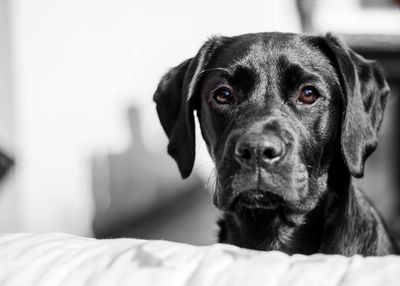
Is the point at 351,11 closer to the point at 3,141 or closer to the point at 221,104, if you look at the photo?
the point at 221,104

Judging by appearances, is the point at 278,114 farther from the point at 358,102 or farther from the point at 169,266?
the point at 169,266

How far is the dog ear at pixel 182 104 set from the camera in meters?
2.23

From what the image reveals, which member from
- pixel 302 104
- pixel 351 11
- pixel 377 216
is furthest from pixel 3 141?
pixel 351 11

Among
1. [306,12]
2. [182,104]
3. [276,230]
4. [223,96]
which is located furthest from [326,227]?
[306,12]

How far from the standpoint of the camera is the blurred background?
2420 millimetres

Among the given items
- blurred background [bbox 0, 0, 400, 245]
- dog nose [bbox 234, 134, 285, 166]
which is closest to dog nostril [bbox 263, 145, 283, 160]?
dog nose [bbox 234, 134, 285, 166]

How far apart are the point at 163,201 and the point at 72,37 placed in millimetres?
1035

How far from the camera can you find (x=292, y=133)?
75.0 inches

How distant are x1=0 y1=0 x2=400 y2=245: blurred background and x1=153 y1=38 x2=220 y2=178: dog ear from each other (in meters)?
0.46

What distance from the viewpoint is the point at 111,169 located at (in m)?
2.85

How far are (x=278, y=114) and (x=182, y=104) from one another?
1.45ft

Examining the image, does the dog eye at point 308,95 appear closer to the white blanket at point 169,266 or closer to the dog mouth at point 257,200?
the dog mouth at point 257,200

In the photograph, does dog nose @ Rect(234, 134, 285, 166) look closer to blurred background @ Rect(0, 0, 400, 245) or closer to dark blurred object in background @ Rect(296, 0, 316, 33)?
blurred background @ Rect(0, 0, 400, 245)

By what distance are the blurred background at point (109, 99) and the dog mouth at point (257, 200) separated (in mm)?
975
